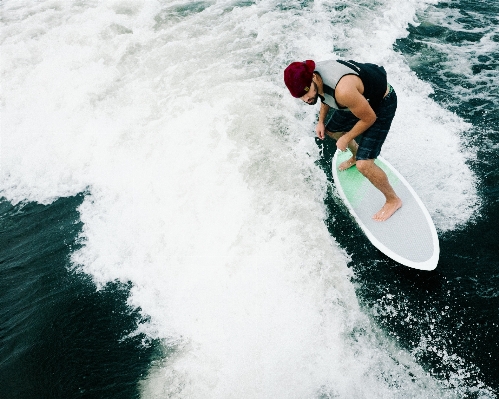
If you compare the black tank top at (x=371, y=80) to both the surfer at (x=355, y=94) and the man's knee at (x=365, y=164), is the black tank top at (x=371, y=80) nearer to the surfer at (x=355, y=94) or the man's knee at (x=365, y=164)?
the surfer at (x=355, y=94)

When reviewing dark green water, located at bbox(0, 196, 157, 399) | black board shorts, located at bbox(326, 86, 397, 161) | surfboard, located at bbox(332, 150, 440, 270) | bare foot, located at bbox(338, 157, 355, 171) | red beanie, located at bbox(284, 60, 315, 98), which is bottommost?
dark green water, located at bbox(0, 196, 157, 399)

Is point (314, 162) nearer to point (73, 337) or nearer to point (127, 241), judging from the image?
point (127, 241)

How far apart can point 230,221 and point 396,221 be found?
196 cm

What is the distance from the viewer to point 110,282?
401 centimetres

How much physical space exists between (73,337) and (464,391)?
3.77 m

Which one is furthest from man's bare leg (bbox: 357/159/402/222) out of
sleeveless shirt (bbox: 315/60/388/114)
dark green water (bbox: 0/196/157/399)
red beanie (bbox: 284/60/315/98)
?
dark green water (bbox: 0/196/157/399)

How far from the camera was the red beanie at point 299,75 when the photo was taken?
262 centimetres

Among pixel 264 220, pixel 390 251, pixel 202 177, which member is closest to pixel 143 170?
pixel 202 177

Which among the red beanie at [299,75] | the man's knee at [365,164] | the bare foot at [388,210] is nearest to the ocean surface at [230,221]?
the bare foot at [388,210]

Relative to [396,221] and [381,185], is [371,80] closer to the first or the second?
[381,185]

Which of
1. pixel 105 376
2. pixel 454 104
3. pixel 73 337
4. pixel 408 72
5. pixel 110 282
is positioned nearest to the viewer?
pixel 105 376

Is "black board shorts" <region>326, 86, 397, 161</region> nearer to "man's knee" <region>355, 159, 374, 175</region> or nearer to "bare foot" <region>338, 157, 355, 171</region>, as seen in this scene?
"man's knee" <region>355, 159, 374, 175</region>

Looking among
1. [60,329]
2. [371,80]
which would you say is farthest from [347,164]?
[60,329]

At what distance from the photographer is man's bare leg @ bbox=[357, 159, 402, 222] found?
3490 mm
